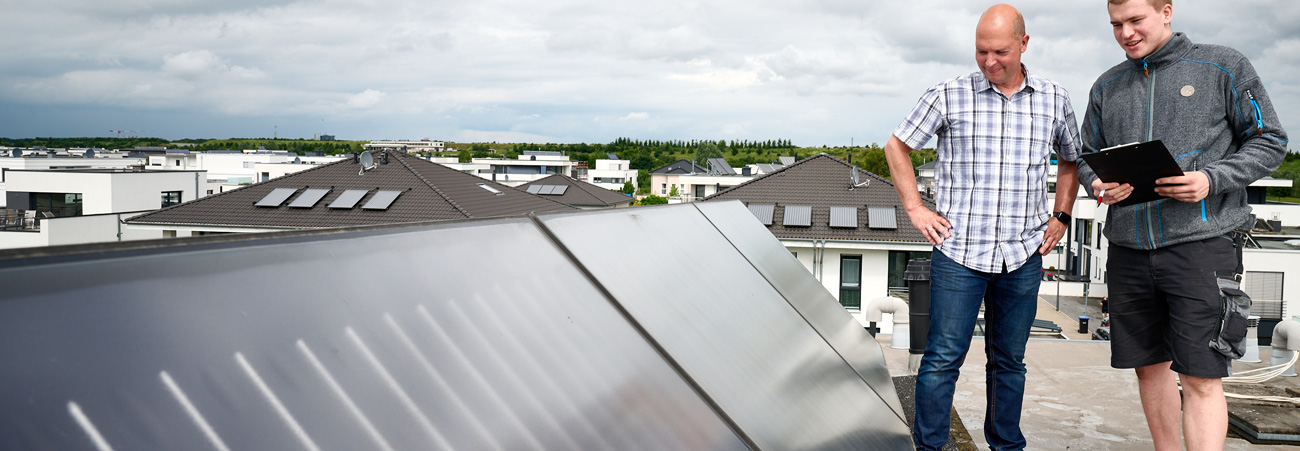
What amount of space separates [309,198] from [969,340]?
2774cm

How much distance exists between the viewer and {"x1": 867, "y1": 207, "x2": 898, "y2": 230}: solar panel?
83.5ft

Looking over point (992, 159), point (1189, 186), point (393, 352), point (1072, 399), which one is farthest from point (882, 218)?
point (393, 352)

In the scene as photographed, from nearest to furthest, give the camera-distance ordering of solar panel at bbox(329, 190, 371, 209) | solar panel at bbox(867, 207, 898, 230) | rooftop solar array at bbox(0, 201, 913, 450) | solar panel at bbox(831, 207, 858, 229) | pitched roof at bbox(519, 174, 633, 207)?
rooftop solar array at bbox(0, 201, 913, 450) → solar panel at bbox(867, 207, 898, 230) → solar panel at bbox(831, 207, 858, 229) → solar panel at bbox(329, 190, 371, 209) → pitched roof at bbox(519, 174, 633, 207)

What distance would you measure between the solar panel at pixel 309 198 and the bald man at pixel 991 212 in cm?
2708

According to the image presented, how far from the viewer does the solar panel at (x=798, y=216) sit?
26.0m

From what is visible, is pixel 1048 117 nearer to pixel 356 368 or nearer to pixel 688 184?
pixel 356 368

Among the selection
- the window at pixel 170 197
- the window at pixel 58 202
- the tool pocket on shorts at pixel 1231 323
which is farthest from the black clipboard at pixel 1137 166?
the window at pixel 170 197

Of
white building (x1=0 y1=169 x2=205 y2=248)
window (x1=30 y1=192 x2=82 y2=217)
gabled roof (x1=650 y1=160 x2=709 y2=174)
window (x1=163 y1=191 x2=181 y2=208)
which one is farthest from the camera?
gabled roof (x1=650 y1=160 x2=709 y2=174)

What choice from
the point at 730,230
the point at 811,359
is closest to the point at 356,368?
the point at 811,359

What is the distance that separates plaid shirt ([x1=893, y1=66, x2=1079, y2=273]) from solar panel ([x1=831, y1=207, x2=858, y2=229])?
77.1 feet

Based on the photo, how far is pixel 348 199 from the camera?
2733cm

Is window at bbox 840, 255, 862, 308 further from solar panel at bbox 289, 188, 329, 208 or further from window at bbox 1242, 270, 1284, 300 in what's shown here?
solar panel at bbox 289, 188, 329, 208

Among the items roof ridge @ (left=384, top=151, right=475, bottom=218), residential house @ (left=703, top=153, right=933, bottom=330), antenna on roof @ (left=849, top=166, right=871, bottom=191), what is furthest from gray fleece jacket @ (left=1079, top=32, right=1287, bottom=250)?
antenna on roof @ (left=849, top=166, right=871, bottom=191)

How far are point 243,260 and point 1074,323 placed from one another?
40964 millimetres
